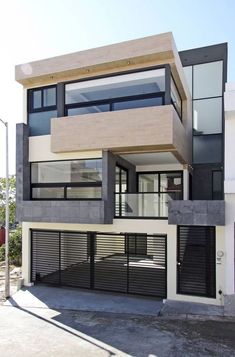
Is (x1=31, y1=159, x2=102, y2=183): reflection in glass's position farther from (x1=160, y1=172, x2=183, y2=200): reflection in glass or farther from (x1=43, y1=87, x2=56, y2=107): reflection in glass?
(x1=160, y1=172, x2=183, y2=200): reflection in glass

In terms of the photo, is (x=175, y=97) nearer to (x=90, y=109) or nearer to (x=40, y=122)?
(x=90, y=109)

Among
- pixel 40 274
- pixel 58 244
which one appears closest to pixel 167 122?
pixel 58 244

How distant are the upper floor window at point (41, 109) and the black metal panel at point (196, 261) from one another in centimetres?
705

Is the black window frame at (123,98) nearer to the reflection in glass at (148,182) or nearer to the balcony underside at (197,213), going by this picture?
the balcony underside at (197,213)

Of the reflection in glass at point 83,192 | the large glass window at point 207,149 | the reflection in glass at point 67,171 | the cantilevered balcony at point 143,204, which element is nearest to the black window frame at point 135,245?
the cantilevered balcony at point 143,204

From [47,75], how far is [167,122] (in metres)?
5.52

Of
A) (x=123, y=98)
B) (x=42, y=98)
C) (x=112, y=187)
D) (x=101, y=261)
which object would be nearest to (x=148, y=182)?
(x=112, y=187)

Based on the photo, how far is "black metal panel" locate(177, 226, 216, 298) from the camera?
1113 centimetres

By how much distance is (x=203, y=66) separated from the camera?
16.8 m

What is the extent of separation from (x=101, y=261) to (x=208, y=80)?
34.9 ft

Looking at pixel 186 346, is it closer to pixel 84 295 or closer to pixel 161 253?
pixel 161 253

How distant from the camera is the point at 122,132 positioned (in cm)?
1181

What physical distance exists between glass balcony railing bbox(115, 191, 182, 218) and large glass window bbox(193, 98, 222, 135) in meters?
5.14

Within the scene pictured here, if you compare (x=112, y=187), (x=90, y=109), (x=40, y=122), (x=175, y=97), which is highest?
(x=175, y=97)
